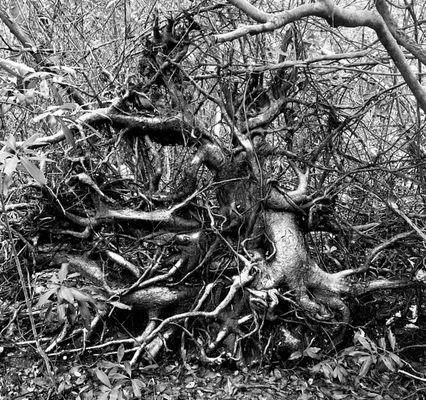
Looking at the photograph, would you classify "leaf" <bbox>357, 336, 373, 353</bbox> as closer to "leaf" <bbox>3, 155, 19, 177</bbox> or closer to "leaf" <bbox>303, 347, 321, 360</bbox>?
"leaf" <bbox>303, 347, 321, 360</bbox>

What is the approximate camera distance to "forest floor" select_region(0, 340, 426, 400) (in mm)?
2584

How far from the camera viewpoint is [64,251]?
3443 millimetres

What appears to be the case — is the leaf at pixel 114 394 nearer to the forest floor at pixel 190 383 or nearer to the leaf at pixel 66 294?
the forest floor at pixel 190 383

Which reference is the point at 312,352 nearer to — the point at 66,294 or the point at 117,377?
the point at 117,377

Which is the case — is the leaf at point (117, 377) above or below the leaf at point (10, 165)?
below

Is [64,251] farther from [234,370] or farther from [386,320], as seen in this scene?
[386,320]

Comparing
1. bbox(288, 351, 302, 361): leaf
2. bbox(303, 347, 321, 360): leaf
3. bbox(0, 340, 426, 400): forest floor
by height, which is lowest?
bbox(0, 340, 426, 400): forest floor

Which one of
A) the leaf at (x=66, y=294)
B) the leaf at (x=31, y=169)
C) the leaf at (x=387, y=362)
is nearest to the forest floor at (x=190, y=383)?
the leaf at (x=387, y=362)

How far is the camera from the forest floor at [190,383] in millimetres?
2584

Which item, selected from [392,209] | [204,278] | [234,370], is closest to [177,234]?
[204,278]

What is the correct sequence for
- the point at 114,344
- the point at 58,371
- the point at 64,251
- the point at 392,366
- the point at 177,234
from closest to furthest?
the point at 392,366 → the point at 58,371 → the point at 114,344 → the point at 177,234 → the point at 64,251

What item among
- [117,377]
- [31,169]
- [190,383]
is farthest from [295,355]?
[31,169]

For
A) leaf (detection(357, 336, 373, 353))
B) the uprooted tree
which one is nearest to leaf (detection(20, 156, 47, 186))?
the uprooted tree

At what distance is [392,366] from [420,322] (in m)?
0.90
